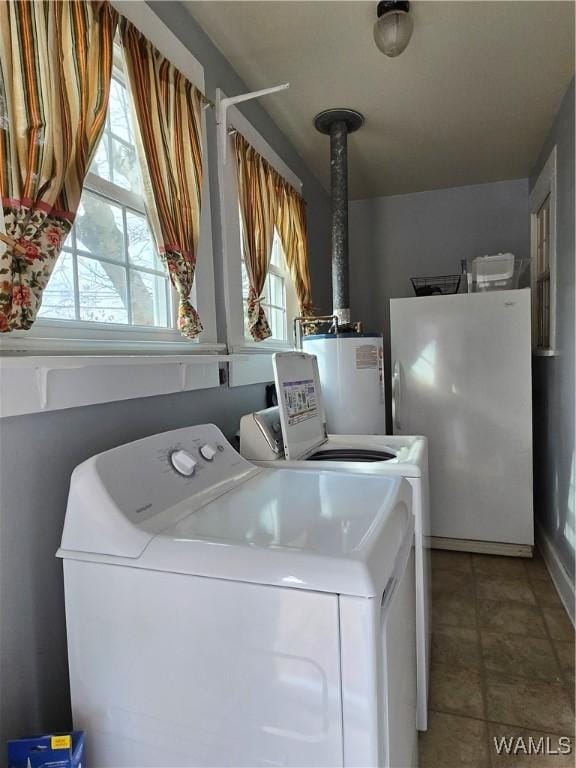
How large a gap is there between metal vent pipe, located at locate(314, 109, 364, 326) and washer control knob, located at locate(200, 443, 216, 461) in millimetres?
1593

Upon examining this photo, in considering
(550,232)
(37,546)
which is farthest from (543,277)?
(37,546)

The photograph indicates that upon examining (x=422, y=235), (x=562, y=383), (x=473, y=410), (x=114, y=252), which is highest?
(x=422, y=235)

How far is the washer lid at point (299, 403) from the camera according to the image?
172 centimetres

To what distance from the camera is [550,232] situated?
2.89 m

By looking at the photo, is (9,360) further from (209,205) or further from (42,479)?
(209,205)

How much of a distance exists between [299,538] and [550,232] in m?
2.88

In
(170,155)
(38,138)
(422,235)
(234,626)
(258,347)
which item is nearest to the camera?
(234,626)

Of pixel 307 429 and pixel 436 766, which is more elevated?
pixel 307 429

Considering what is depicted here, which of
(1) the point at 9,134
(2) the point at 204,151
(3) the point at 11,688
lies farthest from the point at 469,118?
(3) the point at 11,688

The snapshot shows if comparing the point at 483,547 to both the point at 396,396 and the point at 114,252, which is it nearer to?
the point at 396,396

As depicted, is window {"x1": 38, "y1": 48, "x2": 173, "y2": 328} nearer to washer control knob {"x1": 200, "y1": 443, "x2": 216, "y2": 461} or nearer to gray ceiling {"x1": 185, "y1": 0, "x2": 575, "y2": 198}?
washer control knob {"x1": 200, "y1": 443, "x2": 216, "y2": 461}

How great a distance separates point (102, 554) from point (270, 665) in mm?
393

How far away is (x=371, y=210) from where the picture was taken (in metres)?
4.11

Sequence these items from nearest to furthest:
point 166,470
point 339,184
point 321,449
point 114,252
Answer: point 166,470 → point 114,252 → point 321,449 → point 339,184
